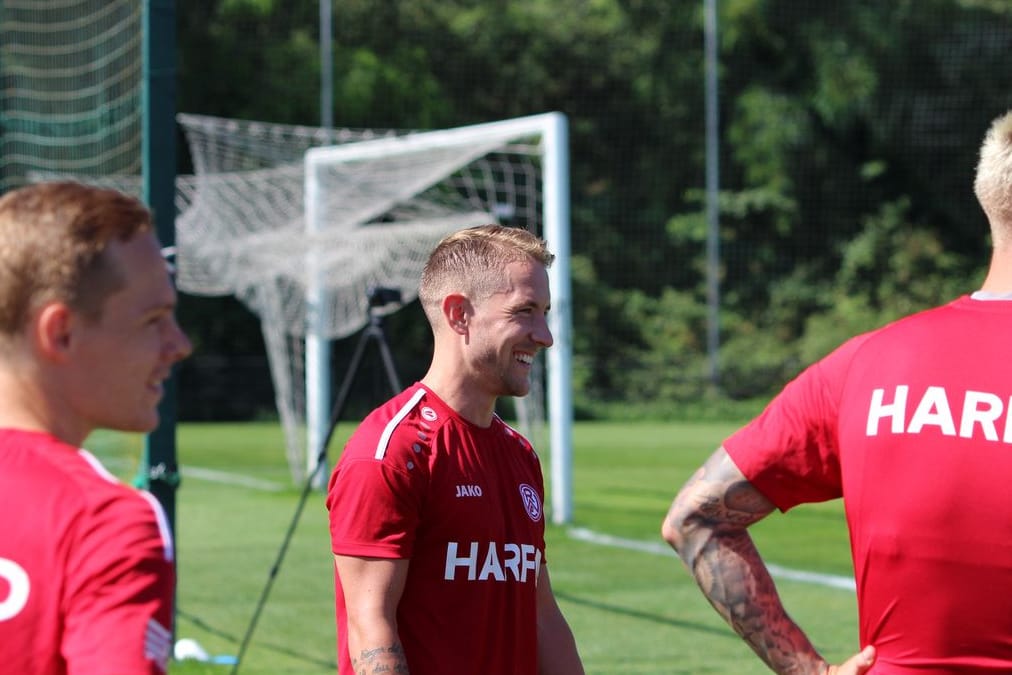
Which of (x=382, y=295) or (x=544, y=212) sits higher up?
(x=544, y=212)

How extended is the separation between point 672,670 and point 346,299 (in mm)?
9844

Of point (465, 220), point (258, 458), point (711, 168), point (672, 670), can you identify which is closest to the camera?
point (672, 670)

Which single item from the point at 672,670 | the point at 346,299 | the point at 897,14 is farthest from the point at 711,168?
the point at 672,670

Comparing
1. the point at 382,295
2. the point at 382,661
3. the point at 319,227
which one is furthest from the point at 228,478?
the point at 382,661

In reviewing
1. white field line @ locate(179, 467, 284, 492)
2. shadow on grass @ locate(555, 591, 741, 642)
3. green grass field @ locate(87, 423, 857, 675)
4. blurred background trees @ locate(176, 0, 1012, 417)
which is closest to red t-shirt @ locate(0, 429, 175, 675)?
green grass field @ locate(87, 423, 857, 675)

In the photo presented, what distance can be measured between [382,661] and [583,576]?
7.83 m

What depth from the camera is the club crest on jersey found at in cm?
341

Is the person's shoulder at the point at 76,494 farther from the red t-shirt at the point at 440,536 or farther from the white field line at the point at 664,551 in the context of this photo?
the white field line at the point at 664,551

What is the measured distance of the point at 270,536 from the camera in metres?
13.2

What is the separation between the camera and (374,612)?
3.11m

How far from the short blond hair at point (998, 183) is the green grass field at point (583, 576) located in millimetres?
5440

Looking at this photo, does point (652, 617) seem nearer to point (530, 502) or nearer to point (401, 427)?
point (530, 502)

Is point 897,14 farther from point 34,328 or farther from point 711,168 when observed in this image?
point 34,328

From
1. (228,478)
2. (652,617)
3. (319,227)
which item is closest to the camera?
(652,617)
